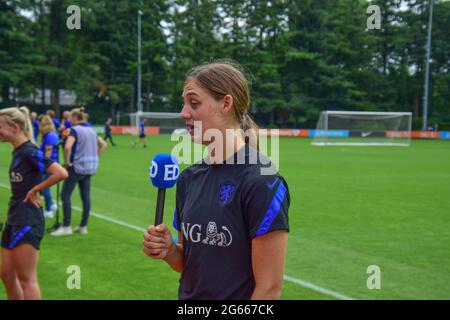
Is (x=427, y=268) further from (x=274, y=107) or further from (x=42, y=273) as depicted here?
(x=274, y=107)

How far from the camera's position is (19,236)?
4863 millimetres

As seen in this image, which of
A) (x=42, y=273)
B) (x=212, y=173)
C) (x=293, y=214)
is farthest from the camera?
(x=293, y=214)

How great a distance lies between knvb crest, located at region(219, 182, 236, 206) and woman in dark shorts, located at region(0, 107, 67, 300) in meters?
2.99

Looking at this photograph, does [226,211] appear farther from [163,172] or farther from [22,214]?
[22,214]

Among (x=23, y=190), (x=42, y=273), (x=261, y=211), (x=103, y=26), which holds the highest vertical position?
(x=103, y=26)

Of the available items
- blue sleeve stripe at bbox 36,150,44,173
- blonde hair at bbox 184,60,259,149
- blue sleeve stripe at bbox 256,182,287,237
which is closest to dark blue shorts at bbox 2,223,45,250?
blue sleeve stripe at bbox 36,150,44,173

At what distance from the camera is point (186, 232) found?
263 centimetres

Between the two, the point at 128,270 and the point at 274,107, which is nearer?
the point at 128,270

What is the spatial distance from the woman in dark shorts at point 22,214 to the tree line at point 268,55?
2056 inches

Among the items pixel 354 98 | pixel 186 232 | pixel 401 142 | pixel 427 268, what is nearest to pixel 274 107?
pixel 354 98

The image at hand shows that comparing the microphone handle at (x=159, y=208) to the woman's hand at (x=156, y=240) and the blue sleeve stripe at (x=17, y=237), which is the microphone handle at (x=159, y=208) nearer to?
the woman's hand at (x=156, y=240)

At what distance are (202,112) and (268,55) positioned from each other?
190 ft

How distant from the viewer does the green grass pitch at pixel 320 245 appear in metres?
6.34

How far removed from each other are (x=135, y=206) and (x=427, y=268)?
6.44 metres
